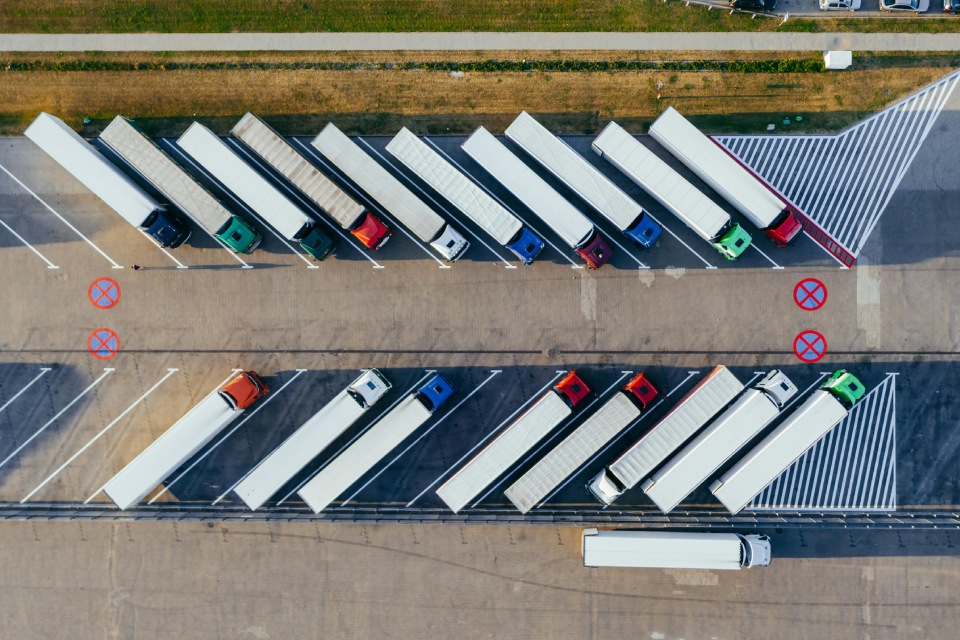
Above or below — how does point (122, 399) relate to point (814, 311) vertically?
below

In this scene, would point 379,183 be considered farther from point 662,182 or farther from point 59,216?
point 59,216

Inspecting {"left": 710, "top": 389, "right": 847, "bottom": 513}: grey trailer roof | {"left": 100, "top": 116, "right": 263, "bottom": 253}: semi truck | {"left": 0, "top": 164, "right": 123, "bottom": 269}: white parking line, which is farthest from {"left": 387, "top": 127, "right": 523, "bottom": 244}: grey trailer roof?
{"left": 0, "top": 164, "right": 123, "bottom": 269}: white parking line

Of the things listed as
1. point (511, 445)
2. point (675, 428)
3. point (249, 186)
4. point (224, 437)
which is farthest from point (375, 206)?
point (675, 428)

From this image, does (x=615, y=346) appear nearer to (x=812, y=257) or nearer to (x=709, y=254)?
(x=709, y=254)

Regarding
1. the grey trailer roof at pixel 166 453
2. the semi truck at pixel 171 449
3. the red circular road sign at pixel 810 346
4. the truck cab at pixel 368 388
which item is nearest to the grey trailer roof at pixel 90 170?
the semi truck at pixel 171 449

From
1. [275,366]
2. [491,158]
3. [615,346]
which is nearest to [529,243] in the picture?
[491,158]
